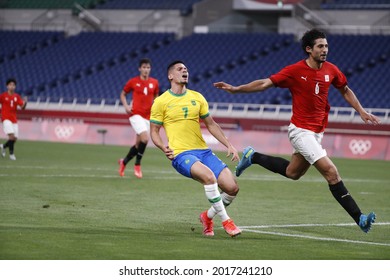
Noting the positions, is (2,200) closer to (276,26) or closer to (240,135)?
(240,135)

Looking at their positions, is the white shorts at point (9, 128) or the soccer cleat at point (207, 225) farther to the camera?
the white shorts at point (9, 128)

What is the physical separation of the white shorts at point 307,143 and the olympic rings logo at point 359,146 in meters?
→ 20.0

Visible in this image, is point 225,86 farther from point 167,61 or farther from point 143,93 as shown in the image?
point 167,61

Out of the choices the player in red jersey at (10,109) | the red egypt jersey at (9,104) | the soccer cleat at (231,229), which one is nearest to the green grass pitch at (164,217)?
the soccer cleat at (231,229)

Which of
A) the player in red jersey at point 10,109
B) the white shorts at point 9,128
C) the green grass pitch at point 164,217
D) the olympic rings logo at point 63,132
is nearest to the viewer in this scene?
the green grass pitch at point 164,217

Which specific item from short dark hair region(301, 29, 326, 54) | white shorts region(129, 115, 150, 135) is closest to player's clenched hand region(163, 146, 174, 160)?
short dark hair region(301, 29, 326, 54)

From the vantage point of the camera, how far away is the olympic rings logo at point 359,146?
103 ft

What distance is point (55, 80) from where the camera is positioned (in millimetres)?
48875

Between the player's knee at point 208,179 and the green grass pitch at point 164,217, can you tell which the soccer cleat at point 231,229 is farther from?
the player's knee at point 208,179

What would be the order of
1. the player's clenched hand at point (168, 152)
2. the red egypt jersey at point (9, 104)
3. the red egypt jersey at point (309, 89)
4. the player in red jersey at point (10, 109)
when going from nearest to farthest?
the player's clenched hand at point (168, 152) → the red egypt jersey at point (309, 89) → the player in red jersey at point (10, 109) → the red egypt jersey at point (9, 104)

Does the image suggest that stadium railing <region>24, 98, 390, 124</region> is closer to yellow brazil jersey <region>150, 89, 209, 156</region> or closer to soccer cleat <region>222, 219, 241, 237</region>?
yellow brazil jersey <region>150, 89, 209, 156</region>

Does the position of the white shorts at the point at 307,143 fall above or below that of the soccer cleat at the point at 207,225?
above

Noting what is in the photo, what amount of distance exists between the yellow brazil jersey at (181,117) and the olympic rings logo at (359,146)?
2010 cm

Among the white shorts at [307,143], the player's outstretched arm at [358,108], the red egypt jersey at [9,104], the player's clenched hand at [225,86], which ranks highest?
the player's clenched hand at [225,86]
